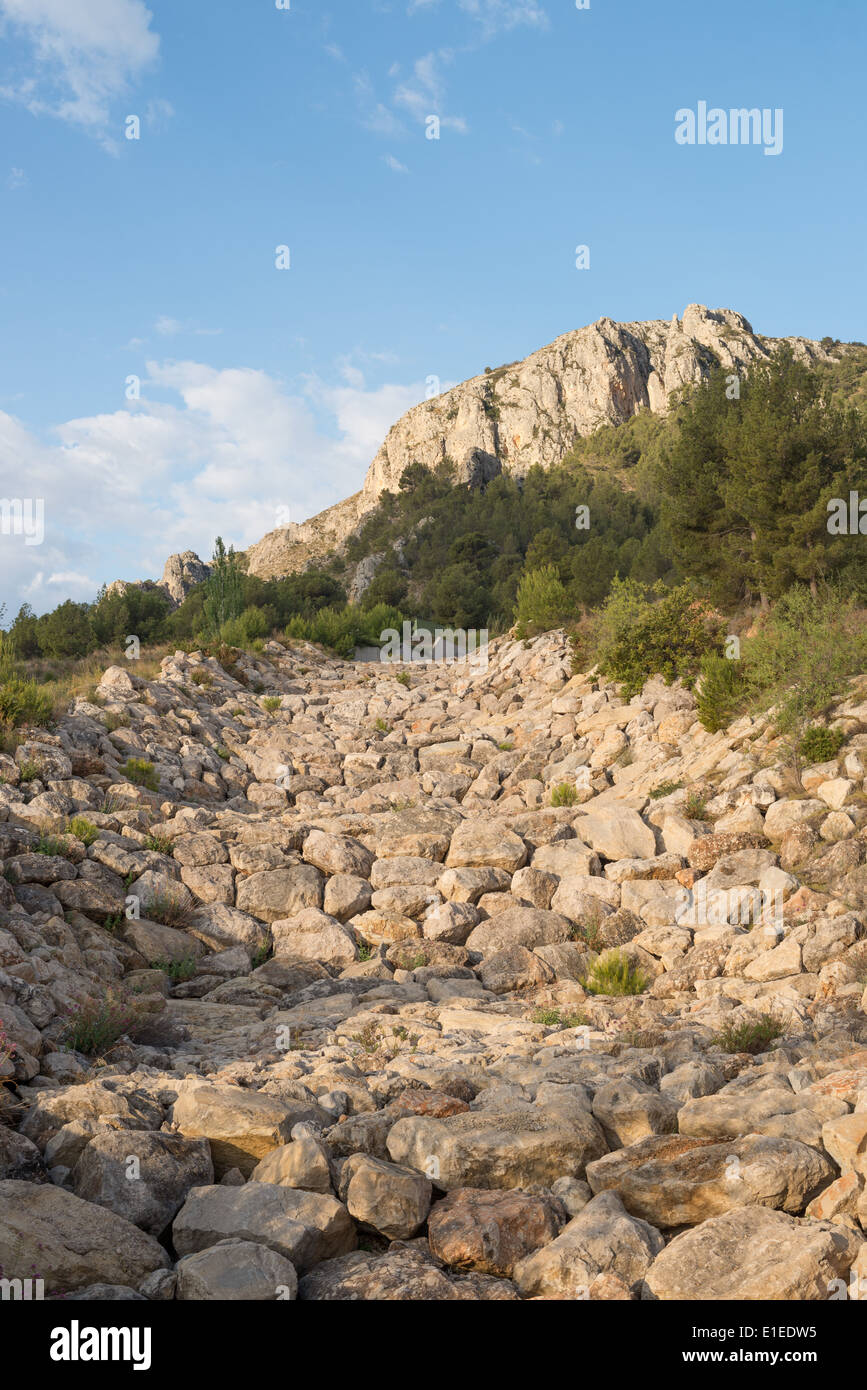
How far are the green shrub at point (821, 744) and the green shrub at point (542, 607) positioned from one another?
1134cm

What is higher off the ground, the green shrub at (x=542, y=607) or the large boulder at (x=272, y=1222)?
the green shrub at (x=542, y=607)

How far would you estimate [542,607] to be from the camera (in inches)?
863

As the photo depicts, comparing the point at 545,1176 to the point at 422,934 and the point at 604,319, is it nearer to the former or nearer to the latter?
the point at 422,934

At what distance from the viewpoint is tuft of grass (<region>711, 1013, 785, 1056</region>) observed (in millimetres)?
6480

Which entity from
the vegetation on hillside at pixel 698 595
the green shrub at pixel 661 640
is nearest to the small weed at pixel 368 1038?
the vegetation on hillside at pixel 698 595

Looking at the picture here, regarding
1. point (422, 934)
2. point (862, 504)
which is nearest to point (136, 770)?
point (422, 934)

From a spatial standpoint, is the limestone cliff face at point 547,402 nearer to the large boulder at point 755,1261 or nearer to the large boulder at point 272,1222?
the large boulder at point 272,1222

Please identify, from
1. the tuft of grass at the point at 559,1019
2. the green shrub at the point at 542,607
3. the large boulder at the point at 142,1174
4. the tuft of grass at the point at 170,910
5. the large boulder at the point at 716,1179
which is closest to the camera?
the large boulder at the point at 716,1179

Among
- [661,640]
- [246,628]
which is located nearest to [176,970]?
[661,640]

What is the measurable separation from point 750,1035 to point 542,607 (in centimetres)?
1610

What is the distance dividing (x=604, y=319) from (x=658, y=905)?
81343 millimetres

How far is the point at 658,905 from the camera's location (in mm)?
9305

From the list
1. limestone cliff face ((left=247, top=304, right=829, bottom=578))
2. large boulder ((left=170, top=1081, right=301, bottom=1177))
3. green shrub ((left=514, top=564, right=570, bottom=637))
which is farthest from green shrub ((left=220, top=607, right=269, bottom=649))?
limestone cliff face ((left=247, top=304, right=829, bottom=578))

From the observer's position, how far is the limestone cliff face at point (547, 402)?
71250mm
